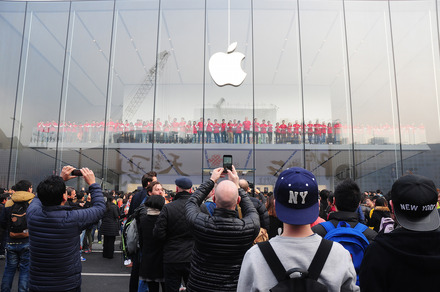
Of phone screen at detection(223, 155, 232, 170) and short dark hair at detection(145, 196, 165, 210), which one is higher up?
phone screen at detection(223, 155, 232, 170)

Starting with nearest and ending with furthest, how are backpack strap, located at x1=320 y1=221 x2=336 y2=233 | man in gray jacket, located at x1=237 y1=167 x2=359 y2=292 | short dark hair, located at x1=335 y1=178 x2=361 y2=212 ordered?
man in gray jacket, located at x1=237 y1=167 x2=359 y2=292 < backpack strap, located at x1=320 y1=221 x2=336 y2=233 < short dark hair, located at x1=335 y1=178 x2=361 y2=212

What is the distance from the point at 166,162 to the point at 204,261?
40.4 ft

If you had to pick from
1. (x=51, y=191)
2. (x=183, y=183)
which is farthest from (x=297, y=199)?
(x=183, y=183)

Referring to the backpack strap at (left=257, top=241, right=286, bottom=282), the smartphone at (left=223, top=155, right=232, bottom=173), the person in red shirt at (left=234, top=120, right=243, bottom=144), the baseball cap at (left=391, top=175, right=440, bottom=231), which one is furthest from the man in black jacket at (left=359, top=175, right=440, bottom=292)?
the person in red shirt at (left=234, top=120, right=243, bottom=144)

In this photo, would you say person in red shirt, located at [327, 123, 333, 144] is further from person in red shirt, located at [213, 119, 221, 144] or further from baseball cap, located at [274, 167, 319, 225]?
baseball cap, located at [274, 167, 319, 225]

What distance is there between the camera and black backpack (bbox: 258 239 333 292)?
1066mm

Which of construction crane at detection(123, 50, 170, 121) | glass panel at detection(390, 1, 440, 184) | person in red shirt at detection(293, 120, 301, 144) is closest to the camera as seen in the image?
glass panel at detection(390, 1, 440, 184)

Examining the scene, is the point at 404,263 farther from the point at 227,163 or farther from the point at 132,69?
the point at 132,69

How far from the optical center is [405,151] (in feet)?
41.7

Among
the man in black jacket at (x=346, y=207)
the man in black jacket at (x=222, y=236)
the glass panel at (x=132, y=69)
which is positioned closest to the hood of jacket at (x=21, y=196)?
the man in black jacket at (x=222, y=236)

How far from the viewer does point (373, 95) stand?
1308 centimetres

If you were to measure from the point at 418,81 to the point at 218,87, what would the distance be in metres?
7.89

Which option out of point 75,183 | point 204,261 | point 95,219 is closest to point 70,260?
point 95,219

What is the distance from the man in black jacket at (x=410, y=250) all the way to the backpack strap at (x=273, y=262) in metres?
0.37
